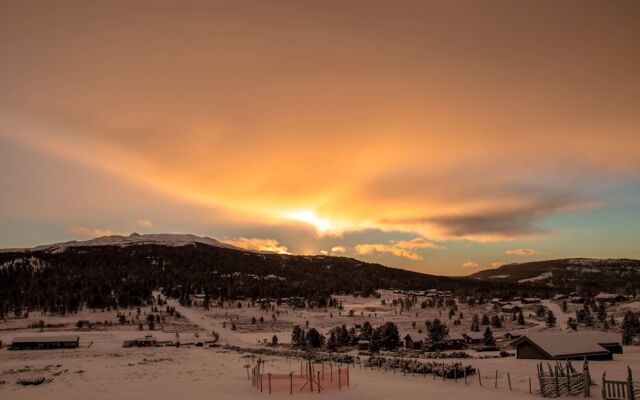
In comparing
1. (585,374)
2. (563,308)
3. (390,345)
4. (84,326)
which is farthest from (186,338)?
(563,308)

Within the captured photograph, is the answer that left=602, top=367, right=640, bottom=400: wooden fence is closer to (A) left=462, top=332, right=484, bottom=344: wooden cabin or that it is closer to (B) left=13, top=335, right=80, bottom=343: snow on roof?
(A) left=462, top=332, right=484, bottom=344: wooden cabin

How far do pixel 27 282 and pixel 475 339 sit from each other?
183 meters

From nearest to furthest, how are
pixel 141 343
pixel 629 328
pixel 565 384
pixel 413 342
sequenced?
1. pixel 565 384
2. pixel 629 328
3. pixel 413 342
4. pixel 141 343

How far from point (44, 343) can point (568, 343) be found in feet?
273

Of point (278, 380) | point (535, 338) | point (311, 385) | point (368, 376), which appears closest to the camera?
point (311, 385)

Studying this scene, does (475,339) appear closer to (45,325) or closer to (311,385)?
(311,385)

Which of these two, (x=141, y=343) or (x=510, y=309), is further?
(x=510, y=309)

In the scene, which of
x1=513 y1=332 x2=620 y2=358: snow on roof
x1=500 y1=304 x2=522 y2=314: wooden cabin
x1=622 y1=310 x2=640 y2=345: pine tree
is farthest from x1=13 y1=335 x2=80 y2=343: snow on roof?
x1=500 y1=304 x2=522 y2=314: wooden cabin

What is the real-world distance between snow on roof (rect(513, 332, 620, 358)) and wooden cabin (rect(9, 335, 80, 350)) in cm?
7539

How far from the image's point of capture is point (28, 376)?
45.7m

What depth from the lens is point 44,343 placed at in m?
85.2

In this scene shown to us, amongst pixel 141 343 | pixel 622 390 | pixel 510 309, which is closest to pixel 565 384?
pixel 622 390

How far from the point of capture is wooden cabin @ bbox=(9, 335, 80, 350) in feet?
275

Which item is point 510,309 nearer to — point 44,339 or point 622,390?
point 44,339
